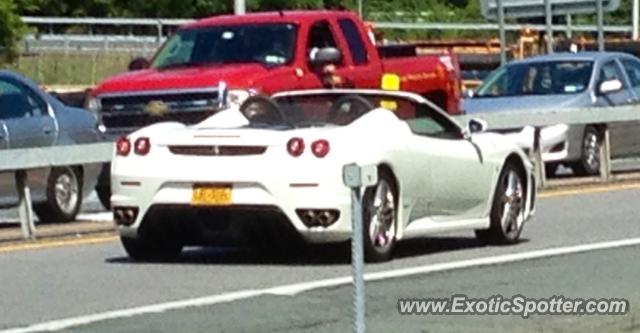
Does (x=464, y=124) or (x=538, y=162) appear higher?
(x=464, y=124)

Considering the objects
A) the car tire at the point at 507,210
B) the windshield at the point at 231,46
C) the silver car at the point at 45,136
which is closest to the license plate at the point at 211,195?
the car tire at the point at 507,210

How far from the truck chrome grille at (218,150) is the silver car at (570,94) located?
11398mm

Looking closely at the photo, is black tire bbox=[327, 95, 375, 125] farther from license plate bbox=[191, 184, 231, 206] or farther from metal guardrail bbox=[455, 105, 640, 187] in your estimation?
metal guardrail bbox=[455, 105, 640, 187]

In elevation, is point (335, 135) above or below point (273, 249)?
above

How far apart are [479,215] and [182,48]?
646 cm

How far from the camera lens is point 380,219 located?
15578 millimetres

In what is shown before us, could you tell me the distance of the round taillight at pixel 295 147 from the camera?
15117 mm

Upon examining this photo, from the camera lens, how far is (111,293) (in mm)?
13992

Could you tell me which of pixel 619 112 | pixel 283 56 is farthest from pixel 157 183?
pixel 619 112

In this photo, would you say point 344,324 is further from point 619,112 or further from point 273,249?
point 619,112

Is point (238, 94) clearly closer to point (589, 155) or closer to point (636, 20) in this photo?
point (589, 155)

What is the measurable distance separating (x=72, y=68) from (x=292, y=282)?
36.4m

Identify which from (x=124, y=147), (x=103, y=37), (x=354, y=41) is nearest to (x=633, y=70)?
(x=354, y=41)

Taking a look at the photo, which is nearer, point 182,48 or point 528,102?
point 182,48
